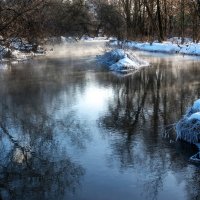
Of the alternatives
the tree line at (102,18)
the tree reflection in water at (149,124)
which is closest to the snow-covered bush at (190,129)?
the tree reflection in water at (149,124)

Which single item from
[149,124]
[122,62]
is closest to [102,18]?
[122,62]

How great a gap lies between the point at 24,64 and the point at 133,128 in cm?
1940

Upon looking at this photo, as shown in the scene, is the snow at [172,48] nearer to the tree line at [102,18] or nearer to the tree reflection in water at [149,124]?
the tree line at [102,18]

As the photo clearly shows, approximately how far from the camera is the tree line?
10.2 m

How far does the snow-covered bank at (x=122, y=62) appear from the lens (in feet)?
92.6

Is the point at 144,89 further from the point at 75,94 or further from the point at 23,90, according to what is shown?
the point at 23,90

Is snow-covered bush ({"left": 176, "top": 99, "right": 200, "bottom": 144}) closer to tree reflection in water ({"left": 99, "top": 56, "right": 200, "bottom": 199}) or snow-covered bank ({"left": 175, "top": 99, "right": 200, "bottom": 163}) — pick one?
snow-covered bank ({"left": 175, "top": 99, "right": 200, "bottom": 163})

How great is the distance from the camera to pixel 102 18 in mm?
71812

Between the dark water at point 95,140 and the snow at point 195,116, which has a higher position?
the snow at point 195,116

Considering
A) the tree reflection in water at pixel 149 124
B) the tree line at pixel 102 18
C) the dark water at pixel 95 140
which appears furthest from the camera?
the tree line at pixel 102 18

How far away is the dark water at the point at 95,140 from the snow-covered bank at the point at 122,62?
5143 mm

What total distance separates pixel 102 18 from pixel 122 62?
144ft

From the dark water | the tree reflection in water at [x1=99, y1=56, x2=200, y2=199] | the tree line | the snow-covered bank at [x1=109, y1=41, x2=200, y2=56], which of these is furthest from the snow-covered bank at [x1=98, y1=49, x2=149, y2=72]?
the snow-covered bank at [x1=109, y1=41, x2=200, y2=56]

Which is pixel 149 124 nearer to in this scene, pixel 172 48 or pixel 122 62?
pixel 122 62
